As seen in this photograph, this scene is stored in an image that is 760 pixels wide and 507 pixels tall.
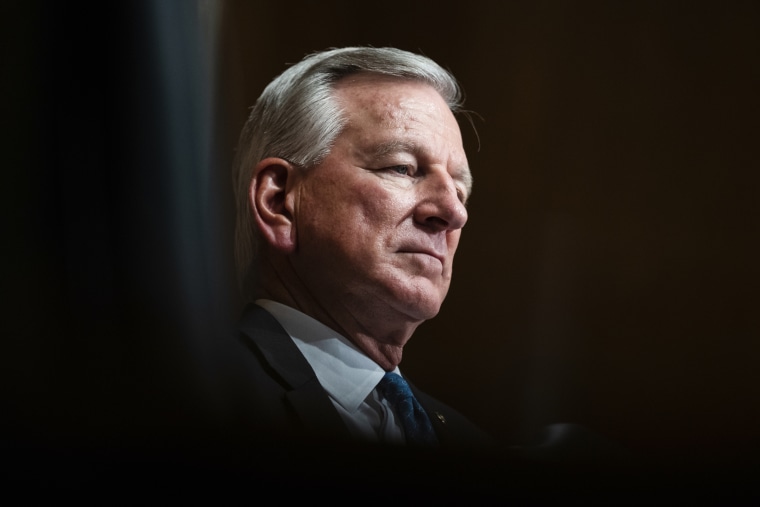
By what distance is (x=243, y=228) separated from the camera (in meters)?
1.59

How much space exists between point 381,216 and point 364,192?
0.16ft

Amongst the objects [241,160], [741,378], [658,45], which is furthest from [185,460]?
[658,45]

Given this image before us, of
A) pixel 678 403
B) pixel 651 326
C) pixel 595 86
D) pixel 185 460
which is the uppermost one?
A: pixel 595 86

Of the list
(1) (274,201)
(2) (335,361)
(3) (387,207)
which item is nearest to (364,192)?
(3) (387,207)

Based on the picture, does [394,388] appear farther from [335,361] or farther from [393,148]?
[393,148]

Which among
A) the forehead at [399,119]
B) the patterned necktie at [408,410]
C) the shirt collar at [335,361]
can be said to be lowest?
the patterned necktie at [408,410]

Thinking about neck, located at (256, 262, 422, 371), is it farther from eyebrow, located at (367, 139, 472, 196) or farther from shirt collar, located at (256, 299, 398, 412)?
eyebrow, located at (367, 139, 472, 196)

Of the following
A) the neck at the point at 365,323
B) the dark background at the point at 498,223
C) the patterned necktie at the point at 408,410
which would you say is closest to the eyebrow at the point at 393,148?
Answer: the dark background at the point at 498,223

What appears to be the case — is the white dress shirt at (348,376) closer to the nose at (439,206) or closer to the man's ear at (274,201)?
the man's ear at (274,201)

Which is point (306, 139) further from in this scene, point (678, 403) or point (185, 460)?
point (678, 403)

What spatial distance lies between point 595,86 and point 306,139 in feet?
1.59

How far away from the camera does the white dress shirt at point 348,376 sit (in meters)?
1.48

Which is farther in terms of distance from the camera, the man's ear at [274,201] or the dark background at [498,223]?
the man's ear at [274,201]

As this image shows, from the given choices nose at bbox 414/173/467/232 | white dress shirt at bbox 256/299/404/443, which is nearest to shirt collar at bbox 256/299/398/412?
white dress shirt at bbox 256/299/404/443
